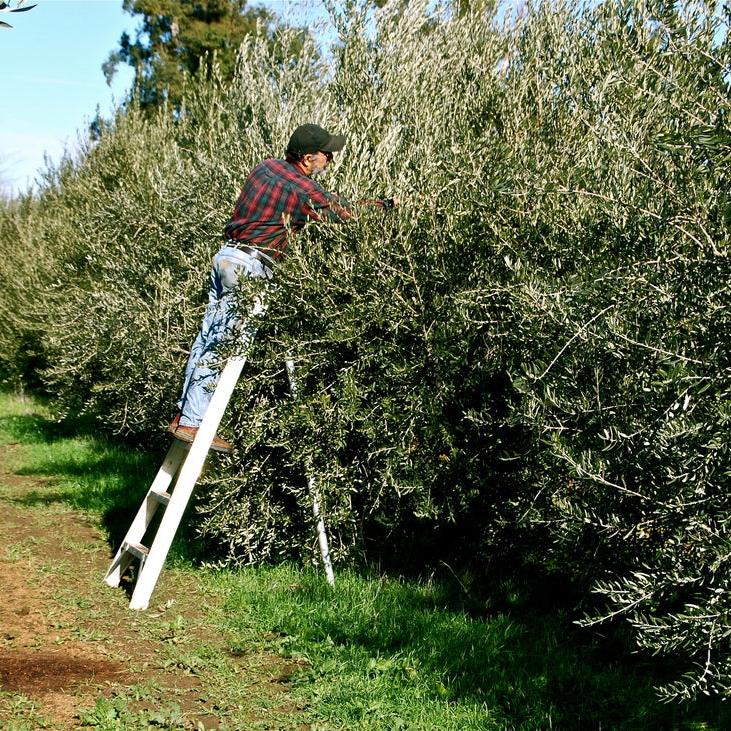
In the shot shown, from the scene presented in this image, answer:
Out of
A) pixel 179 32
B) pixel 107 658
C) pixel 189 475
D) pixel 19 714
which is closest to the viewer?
pixel 19 714

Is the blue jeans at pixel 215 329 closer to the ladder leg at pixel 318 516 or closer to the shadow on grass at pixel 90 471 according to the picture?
the ladder leg at pixel 318 516

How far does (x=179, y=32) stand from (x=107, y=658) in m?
27.2

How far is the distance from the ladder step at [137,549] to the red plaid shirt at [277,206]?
215 centimetres

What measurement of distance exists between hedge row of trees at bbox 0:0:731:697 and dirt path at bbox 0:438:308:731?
921 millimetres

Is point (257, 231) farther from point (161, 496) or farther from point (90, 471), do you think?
point (90, 471)

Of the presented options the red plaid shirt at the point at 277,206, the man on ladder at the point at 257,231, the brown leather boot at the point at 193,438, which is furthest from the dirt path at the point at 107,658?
the red plaid shirt at the point at 277,206

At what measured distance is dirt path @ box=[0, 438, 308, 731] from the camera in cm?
426

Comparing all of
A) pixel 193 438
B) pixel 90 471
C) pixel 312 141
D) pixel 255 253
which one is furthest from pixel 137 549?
pixel 90 471

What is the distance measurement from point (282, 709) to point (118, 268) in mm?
5687

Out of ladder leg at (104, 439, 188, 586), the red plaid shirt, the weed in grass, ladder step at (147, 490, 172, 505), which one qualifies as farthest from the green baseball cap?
the weed in grass

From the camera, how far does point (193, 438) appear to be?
18.7 feet

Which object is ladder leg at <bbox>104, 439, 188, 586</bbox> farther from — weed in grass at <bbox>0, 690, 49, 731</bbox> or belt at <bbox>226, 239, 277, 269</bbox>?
weed in grass at <bbox>0, 690, 49, 731</bbox>

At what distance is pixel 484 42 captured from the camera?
7805mm

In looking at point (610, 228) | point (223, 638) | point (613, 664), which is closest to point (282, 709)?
point (223, 638)
